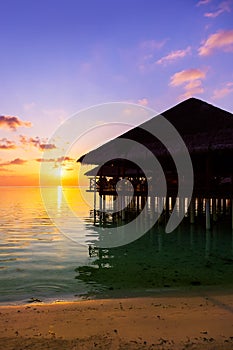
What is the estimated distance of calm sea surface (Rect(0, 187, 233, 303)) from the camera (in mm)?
7180

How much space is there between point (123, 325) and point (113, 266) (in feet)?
16.0

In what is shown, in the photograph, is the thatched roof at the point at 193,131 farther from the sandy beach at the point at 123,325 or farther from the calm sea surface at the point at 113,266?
the sandy beach at the point at 123,325

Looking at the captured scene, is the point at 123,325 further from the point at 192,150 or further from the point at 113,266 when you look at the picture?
the point at 192,150

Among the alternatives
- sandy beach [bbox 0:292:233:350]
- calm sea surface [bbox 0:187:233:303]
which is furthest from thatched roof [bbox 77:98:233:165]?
sandy beach [bbox 0:292:233:350]

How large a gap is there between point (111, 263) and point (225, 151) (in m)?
7.81

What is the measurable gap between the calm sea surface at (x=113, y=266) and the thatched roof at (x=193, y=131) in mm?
4212

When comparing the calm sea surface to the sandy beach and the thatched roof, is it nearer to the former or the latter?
the sandy beach

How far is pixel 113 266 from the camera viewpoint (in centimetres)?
930

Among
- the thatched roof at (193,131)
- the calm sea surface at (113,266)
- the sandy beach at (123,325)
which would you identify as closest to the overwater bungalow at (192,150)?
the thatched roof at (193,131)

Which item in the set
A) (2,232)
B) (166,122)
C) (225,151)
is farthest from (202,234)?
(2,232)

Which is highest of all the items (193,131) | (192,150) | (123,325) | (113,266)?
(193,131)

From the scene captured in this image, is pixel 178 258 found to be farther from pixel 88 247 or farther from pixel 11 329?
pixel 11 329

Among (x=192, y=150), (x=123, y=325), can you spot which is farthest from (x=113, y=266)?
(x=192, y=150)

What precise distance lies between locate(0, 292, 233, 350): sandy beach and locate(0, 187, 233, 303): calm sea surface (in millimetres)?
1277
